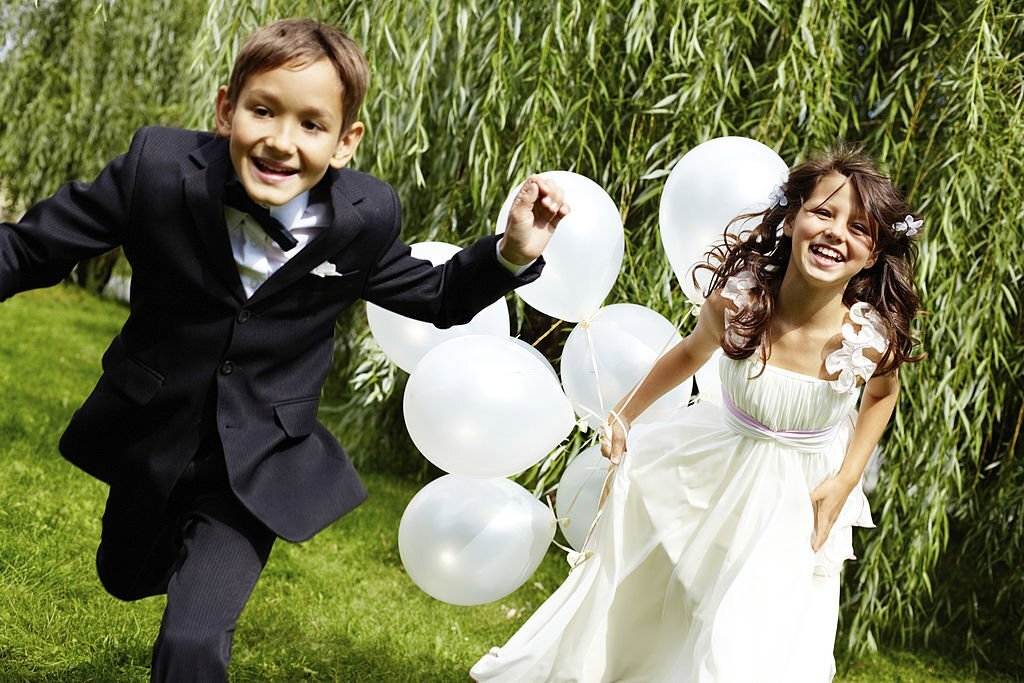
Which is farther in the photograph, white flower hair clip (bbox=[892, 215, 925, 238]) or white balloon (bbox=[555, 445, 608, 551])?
white balloon (bbox=[555, 445, 608, 551])

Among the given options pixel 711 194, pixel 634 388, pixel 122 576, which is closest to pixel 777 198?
pixel 711 194

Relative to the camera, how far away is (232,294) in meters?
2.05

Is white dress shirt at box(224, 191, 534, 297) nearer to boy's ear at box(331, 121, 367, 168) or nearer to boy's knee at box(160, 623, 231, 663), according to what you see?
boy's ear at box(331, 121, 367, 168)

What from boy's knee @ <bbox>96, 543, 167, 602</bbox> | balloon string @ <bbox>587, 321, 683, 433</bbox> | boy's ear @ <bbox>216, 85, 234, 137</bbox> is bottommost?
boy's knee @ <bbox>96, 543, 167, 602</bbox>

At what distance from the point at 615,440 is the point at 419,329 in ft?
1.86

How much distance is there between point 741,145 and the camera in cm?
296

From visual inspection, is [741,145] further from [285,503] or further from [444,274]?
[285,503]

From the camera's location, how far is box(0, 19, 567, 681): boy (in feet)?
6.52

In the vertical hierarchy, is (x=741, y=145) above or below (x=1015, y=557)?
above

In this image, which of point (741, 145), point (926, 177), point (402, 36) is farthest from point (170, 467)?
point (926, 177)

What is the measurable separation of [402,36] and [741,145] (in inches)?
57.3

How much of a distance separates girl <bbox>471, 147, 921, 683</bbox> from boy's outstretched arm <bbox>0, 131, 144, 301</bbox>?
1.20 m

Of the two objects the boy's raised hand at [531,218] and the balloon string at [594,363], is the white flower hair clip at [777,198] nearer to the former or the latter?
the balloon string at [594,363]

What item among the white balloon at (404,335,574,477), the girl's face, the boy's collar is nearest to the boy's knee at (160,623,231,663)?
the boy's collar
